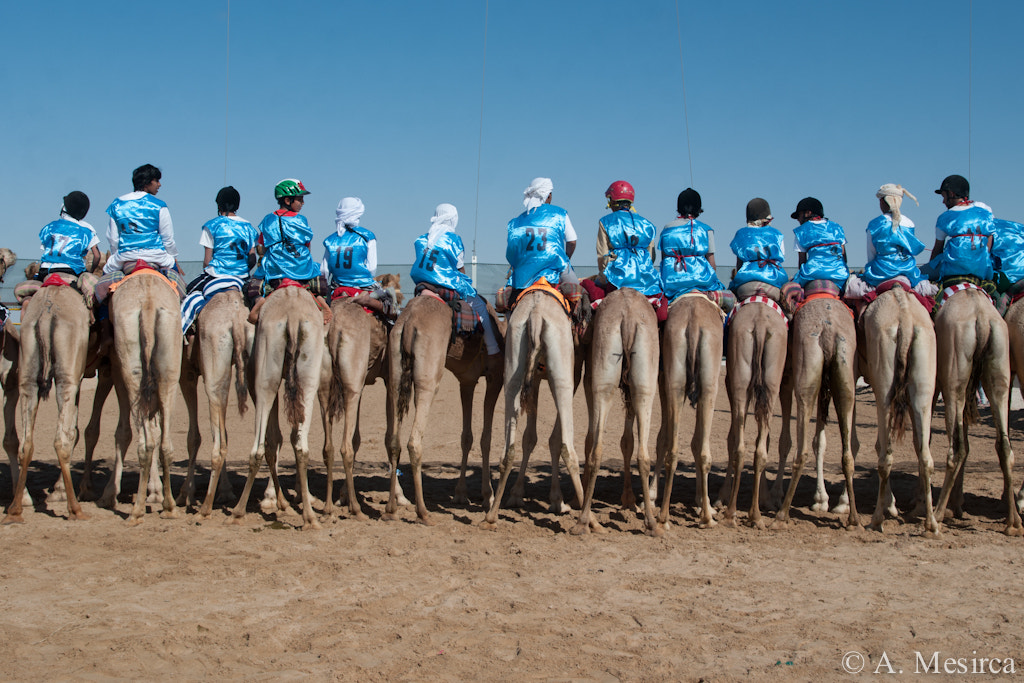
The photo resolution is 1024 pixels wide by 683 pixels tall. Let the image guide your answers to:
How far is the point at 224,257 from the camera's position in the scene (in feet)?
28.6

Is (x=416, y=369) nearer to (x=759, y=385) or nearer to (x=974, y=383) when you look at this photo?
(x=759, y=385)

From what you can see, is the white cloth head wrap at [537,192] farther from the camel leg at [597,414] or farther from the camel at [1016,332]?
the camel at [1016,332]

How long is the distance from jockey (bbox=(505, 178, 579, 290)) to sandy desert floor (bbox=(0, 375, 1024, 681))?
246 centimetres

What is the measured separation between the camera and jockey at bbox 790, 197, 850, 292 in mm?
8500

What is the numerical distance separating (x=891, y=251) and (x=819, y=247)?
2.28 ft

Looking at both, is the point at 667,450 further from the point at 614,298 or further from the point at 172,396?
the point at 172,396

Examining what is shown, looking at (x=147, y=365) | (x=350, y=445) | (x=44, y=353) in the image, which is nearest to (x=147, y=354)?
(x=147, y=365)

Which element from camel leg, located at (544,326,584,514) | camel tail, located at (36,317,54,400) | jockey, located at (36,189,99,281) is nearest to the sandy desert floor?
camel leg, located at (544,326,584,514)

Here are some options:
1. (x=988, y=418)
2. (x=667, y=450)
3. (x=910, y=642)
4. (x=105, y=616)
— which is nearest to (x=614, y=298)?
(x=667, y=450)

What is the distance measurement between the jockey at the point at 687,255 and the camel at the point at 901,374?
1667mm

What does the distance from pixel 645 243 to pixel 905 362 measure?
2.72m

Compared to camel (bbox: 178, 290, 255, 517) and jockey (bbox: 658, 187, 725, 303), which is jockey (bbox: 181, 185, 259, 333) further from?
jockey (bbox: 658, 187, 725, 303)

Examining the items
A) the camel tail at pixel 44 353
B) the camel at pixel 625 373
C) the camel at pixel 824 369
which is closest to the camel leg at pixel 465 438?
the camel at pixel 625 373

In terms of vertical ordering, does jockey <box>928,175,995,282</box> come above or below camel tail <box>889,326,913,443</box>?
above
